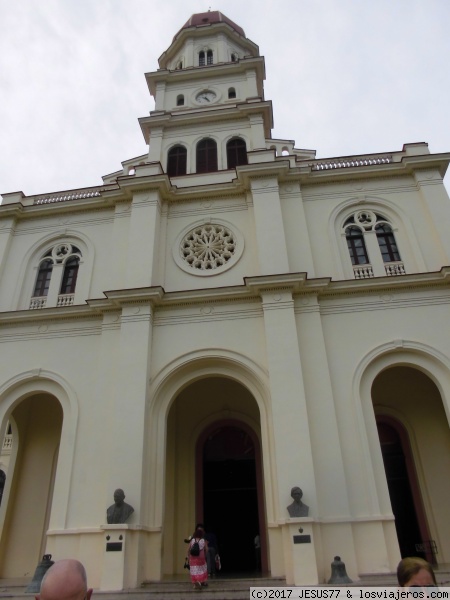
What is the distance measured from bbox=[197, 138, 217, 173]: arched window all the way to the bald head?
16.5 meters

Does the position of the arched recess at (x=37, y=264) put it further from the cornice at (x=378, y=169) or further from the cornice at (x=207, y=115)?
the cornice at (x=378, y=169)

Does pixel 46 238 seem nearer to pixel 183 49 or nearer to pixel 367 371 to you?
pixel 367 371

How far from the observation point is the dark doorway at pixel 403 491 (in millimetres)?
12164

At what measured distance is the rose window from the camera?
48.5 ft

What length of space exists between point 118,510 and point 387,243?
11.2 meters

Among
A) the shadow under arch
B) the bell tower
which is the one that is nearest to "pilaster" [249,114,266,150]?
the bell tower

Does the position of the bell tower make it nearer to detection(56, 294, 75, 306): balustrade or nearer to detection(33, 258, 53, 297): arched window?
detection(33, 258, 53, 297): arched window

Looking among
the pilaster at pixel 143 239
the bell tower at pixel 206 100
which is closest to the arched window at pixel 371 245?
the bell tower at pixel 206 100

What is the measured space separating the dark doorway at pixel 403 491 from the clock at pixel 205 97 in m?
15.7

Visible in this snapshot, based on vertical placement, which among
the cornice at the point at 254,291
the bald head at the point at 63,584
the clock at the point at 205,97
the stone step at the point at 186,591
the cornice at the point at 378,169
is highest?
the clock at the point at 205,97

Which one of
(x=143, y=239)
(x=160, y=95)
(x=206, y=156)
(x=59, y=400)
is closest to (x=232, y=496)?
(x=59, y=400)

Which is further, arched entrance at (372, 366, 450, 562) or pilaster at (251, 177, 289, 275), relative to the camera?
pilaster at (251, 177, 289, 275)

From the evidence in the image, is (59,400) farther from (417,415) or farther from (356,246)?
(417,415)

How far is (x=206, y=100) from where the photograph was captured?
2047 cm
